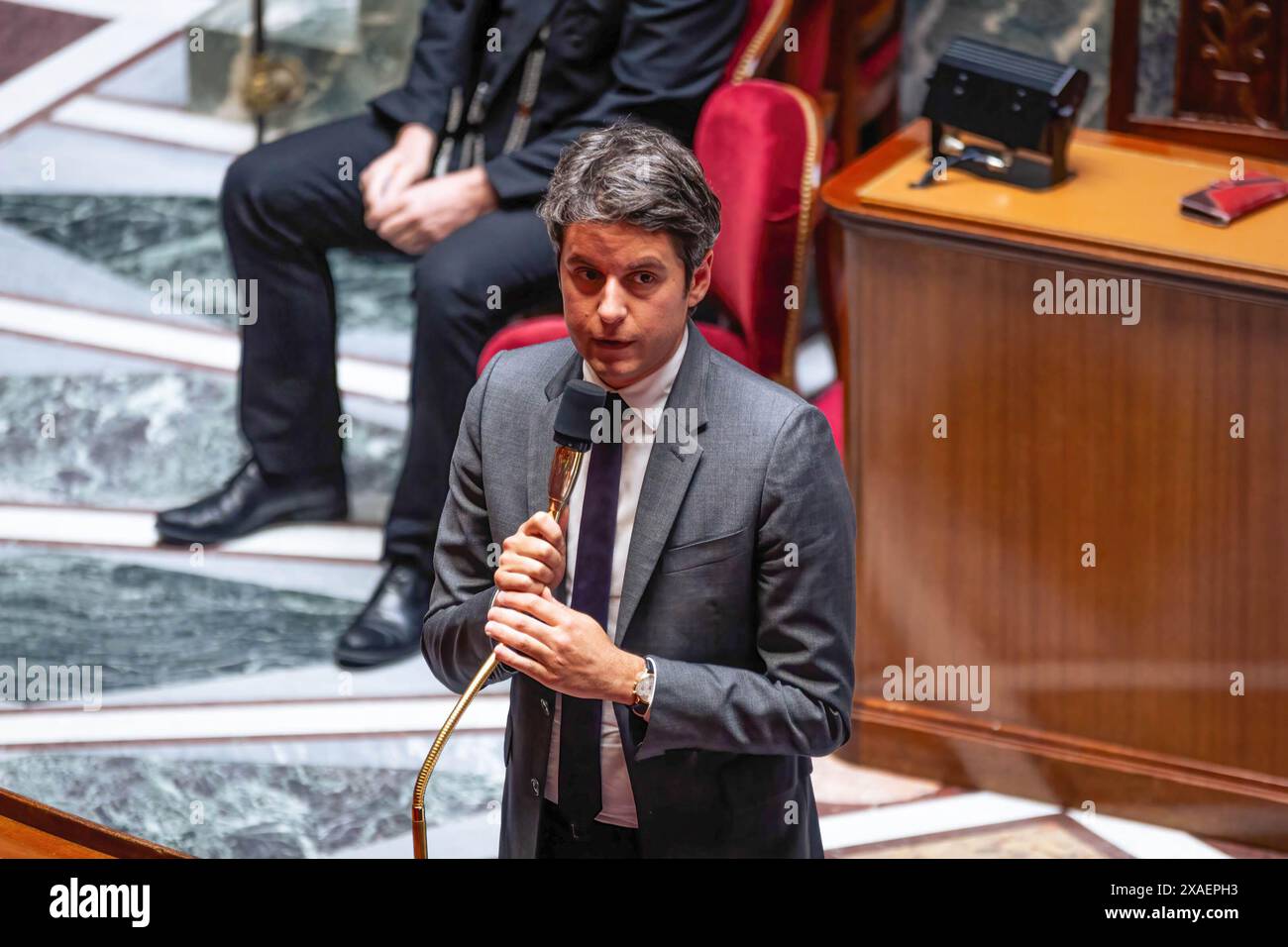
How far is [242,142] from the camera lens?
528 centimetres

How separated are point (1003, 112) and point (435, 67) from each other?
4.04ft

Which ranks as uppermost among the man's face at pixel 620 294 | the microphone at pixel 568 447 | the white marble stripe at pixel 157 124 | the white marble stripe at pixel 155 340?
the man's face at pixel 620 294

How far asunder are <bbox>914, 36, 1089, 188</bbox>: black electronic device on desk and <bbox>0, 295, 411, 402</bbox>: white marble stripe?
1.67m

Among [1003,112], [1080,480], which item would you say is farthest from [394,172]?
[1080,480]

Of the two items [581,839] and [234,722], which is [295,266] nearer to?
[234,722]

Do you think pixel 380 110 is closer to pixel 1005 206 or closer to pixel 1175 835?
pixel 1005 206

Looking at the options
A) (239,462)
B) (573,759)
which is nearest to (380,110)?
(239,462)

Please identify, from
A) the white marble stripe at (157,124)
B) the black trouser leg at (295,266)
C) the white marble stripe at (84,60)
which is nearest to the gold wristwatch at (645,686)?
the black trouser leg at (295,266)

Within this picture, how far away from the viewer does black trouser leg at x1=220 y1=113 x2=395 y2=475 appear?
12.8ft

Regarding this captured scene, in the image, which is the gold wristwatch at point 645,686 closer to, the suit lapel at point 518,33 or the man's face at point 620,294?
the man's face at point 620,294

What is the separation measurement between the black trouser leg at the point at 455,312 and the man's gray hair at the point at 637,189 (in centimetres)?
187

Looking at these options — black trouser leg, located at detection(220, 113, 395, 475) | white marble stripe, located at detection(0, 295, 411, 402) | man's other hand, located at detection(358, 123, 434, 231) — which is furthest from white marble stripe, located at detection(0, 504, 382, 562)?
man's other hand, located at detection(358, 123, 434, 231)

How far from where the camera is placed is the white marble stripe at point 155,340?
4.57 meters

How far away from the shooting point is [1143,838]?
131 inches
